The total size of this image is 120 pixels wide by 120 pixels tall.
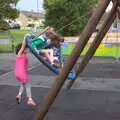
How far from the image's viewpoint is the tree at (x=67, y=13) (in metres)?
40.7

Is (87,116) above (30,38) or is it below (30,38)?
below

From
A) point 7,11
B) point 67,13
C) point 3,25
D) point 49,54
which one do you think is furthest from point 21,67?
point 67,13

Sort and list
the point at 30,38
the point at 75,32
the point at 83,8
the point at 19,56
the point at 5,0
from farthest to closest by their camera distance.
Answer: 1. the point at 75,32
2. the point at 83,8
3. the point at 5,0
4. the point at 19,56
5. the point at 30,38

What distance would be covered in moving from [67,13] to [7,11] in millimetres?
9053

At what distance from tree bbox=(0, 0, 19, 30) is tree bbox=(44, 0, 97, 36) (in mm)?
6106

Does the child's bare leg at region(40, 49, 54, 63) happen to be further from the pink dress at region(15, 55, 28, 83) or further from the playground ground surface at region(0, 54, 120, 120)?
the playground ground surface at region(0, 54, 120, 120)

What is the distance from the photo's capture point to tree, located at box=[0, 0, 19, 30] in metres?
34.1

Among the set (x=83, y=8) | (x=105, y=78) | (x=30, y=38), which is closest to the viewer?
(x=30, y=38)

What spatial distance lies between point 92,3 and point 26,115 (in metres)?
35.4

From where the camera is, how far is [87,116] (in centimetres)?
872

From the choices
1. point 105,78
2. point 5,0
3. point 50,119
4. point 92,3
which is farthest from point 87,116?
point 92,3

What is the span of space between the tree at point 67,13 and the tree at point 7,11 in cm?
611

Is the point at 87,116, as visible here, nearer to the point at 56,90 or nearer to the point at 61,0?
the point at 56,90

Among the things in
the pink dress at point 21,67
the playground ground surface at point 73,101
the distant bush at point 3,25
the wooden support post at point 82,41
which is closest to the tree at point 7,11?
the distant bush at point 3,25
